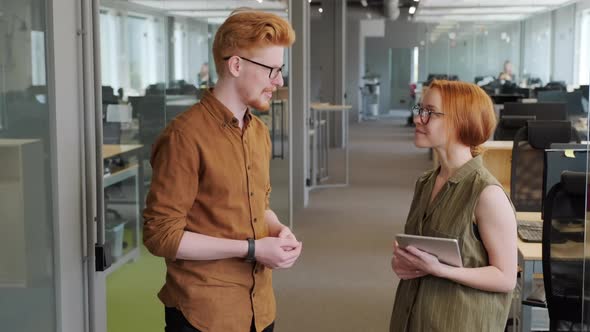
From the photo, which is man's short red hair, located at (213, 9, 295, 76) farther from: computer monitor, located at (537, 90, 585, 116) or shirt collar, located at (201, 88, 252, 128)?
computer monitor, located at (537, 90, 585, 116)

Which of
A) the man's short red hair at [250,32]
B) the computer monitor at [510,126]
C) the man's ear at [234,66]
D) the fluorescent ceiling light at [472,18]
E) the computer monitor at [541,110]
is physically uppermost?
the fluorescent ceiling light at [472,18]

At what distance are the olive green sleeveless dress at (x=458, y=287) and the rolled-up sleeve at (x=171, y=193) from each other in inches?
29.2

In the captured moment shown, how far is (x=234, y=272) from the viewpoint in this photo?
2.09 meters

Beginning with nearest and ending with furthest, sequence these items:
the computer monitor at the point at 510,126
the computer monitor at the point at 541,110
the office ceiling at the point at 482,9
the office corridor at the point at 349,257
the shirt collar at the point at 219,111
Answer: the shirt collar at the point at 219,111 < the office corridor at the point at 349,257 < the computer monitor at the point at 510,126 < the computer monitor at the point at 541,110 < the office ceiling at the point at 482,9

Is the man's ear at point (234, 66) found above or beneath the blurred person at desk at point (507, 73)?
beneath

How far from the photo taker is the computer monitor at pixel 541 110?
6.71m

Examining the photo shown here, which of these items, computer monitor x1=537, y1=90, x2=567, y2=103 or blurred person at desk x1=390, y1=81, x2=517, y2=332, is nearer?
blurred person at desk x1=390, y1=81, x2=517, y2=332

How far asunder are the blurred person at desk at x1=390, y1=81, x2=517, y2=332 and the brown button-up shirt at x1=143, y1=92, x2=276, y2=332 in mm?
471

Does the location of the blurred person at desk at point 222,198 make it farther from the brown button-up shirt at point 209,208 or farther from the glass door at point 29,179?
the glass door at point 29,179

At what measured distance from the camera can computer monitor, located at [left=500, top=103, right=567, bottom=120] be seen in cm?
671

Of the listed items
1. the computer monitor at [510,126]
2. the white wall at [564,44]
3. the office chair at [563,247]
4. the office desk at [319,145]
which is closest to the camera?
the office chair at [563,247]

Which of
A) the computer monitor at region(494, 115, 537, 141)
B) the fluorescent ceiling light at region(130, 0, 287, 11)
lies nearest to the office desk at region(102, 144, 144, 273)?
the fluorescent ceiling light at region(130, 0, 287, 11)

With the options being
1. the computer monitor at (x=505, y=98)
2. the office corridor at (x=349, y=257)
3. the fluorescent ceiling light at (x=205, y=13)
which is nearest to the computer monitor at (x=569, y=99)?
the computer monitor at (x=505, y=98)

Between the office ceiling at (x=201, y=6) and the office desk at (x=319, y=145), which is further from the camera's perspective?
the office desk at (x=319, y=145)
